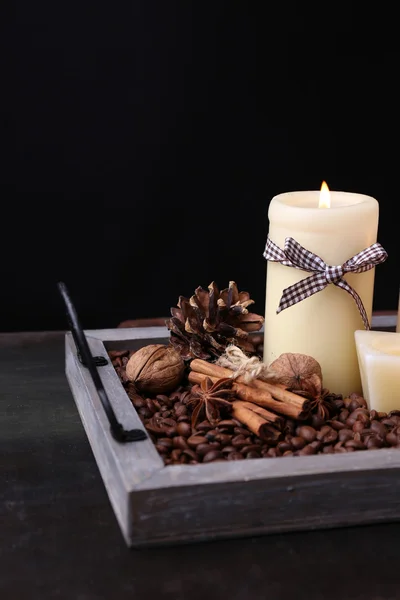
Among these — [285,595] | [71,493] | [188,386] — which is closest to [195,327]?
[188,386]

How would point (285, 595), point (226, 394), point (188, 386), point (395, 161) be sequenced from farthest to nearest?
point (395, 161) < point (188, 386) < point (226, 394) < point (285, 595)

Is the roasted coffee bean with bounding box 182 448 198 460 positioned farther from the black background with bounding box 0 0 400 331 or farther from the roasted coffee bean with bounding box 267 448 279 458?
the black background with bounding box 0 0 400 331

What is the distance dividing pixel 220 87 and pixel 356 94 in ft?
1.09

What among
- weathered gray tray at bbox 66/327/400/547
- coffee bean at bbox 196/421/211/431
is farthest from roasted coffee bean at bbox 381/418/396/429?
coffee bean at bbox 196/421/211/431

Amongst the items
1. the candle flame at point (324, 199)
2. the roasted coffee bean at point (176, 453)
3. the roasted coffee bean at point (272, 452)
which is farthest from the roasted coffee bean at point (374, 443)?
the candle flame at point (324, 199)

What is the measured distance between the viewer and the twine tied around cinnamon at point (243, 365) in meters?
1.02

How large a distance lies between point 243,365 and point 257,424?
11cm

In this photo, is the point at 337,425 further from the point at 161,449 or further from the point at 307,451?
the point at 161,449

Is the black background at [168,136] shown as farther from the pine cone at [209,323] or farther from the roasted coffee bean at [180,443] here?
the roasted coffee bean at [180,443]

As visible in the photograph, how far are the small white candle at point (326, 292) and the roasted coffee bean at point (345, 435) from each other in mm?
150

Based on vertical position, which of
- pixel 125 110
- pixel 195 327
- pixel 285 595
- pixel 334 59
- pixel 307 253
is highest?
pixel 334 59

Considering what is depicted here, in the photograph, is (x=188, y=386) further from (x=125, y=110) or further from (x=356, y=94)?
(x=356, y=94)

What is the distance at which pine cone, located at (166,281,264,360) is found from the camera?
1172 mm

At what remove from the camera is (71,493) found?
0.91 meters
